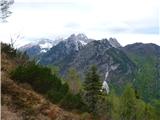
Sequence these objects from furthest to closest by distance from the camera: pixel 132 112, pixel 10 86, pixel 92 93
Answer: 1. pixel 132 112
2. pixel 92 93
3. pixel 10 86

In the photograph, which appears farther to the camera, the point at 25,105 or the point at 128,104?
the point at 128,104

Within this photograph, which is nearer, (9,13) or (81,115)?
(81,115)

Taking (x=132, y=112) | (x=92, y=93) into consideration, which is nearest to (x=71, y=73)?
(x=132, y=112)

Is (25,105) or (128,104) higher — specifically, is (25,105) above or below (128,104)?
above

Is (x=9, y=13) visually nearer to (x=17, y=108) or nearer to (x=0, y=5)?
(x=0, y=5)

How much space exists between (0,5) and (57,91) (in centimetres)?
675

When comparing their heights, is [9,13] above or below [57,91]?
above

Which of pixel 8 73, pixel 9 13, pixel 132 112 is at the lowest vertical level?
pixel 132 112

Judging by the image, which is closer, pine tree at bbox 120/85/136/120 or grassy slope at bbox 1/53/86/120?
grassy slope at bbox 1/53/86/120

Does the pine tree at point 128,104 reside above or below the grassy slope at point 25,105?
below

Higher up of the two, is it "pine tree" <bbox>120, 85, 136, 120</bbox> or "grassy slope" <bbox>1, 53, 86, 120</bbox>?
"grassy slope" <bbox>1, 53, 86, 120</bbox>

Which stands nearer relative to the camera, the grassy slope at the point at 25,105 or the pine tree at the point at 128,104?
the grassy slope at the point at 25,105

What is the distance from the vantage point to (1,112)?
1842cm

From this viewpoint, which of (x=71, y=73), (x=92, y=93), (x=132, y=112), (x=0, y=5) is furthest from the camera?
(x=71, y=73)
